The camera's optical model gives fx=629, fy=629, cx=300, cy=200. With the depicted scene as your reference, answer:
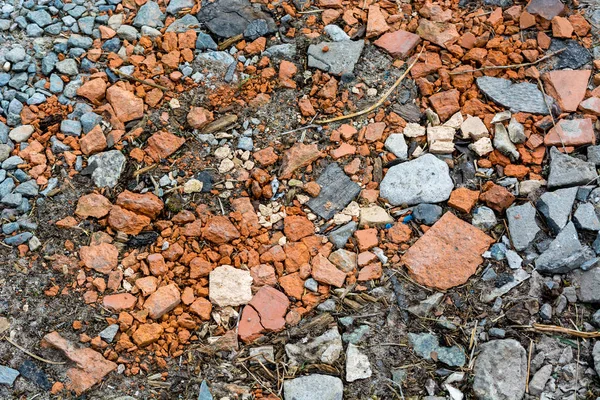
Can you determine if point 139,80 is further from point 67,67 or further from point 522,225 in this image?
point 522,225

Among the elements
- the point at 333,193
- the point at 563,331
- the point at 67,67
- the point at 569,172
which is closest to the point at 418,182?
the point at 333,193

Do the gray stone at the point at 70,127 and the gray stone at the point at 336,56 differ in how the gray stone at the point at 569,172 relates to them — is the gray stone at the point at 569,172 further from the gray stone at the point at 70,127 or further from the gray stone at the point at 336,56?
the gray stone at the point at 70,127

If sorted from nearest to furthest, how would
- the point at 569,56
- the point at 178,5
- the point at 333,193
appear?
the point at 333,193 → the point at 569,56 → the point at 178,5

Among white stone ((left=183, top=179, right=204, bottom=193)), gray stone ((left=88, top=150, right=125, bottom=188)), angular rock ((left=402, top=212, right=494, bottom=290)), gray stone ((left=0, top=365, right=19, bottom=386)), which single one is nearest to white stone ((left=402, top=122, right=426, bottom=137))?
angular rock ((left=402, top=212, right=494, bottom=290))

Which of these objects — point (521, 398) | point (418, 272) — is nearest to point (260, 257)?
point (418, 272)

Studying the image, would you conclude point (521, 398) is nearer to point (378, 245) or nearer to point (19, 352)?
point (378, 245)

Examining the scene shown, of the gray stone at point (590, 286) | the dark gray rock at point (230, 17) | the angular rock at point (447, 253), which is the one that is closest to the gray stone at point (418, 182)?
the angular rock at point (447, 253)

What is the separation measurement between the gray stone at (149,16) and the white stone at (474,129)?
1741 millimetres

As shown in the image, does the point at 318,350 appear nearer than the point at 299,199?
Yes

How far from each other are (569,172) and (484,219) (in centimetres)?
45

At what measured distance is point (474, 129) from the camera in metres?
3.07

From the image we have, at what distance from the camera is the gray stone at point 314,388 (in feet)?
→ 8.31

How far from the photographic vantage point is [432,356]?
2594 mm

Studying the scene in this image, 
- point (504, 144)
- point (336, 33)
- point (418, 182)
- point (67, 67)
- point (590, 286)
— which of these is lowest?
point (590, 286)
